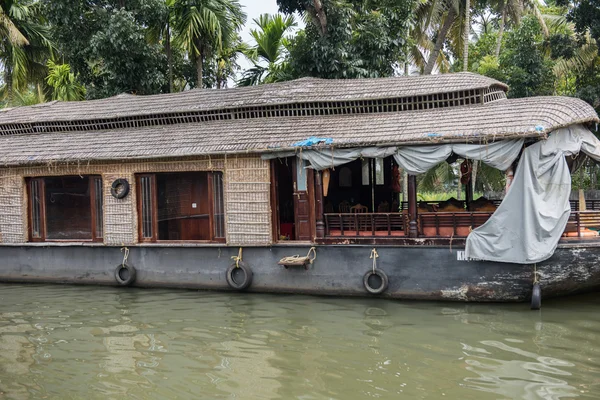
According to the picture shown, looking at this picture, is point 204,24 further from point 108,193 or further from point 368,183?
point 108,193

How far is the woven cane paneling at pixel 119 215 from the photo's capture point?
9.48 m

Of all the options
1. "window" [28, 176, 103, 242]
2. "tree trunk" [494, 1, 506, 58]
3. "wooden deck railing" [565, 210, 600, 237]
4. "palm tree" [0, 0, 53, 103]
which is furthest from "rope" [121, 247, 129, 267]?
"tree trunk" [494, 1, 506, 58]

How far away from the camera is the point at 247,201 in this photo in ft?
28.9

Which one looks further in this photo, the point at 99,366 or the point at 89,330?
the point at 89,330

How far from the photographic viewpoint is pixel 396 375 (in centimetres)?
544

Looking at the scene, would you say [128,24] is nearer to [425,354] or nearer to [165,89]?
[165,89]

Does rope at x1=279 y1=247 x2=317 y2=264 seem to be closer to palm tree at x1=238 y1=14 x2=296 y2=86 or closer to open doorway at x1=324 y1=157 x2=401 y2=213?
open doorway at x1=324 y1=157 x2=401 y2=213

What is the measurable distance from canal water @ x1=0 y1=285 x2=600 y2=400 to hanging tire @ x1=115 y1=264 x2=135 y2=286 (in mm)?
779

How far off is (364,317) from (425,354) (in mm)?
1478

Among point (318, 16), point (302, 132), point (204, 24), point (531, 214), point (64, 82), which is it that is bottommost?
point (531, 214)

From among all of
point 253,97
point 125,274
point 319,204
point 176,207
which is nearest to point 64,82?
point 253,97

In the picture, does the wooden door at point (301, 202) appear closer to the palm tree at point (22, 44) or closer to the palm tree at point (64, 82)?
the palm tree at point (64, 82)

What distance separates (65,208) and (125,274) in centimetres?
157

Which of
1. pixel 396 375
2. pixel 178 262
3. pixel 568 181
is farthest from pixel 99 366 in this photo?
pixel 568 181
